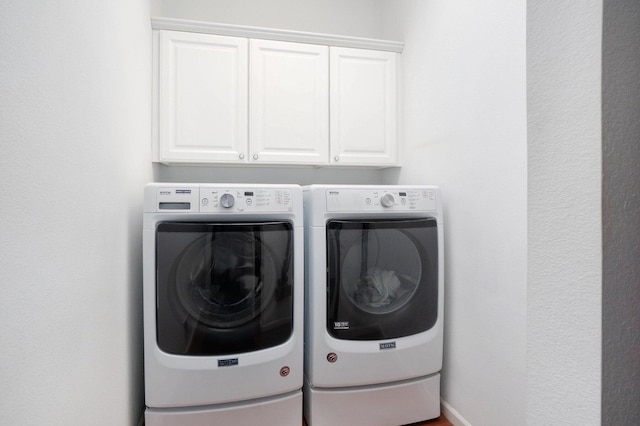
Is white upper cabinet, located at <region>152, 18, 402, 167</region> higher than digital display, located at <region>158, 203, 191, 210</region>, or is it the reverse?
white upper cabinet, located at <region>152, 18, 402, 167</region>

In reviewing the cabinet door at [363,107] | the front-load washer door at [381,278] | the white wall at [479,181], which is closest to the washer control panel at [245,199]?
the front-load washer door at [381,278]

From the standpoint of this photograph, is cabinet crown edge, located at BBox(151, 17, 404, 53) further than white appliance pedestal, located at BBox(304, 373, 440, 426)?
Yes

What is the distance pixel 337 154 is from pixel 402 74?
2.28 ft

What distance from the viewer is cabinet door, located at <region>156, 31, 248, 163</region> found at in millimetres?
1901

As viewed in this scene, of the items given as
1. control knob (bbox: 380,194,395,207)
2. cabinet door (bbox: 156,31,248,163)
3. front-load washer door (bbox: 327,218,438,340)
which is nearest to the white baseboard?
front-load washer door (bbox: 327,218,438,340)

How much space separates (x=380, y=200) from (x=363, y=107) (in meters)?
0.84

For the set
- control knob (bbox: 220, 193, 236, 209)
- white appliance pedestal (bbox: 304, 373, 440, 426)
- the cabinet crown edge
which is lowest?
white appliance pedestal (bbox: 304, 373, 440, 426)

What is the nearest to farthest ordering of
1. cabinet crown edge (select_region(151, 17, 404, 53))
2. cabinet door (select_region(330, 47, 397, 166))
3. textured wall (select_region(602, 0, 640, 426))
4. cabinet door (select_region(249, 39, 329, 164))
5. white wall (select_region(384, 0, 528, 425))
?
textured wall (select_region(602, 0, 640, 426)), white wall (select_region(384, 0, 528, 425)), cabinet crown edge (select_region(151, 17, 404, 53)), cabinet door (select_region(249, 39, 329, 164)), cabinet door (select_region(330, 47, 397, 166))

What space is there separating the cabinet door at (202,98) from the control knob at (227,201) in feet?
1.94

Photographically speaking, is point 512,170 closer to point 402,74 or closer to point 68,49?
point 402,74

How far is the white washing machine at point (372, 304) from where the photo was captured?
1.55m

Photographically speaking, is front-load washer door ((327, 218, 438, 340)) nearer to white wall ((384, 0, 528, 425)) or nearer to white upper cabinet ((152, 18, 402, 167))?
white wall ((384, 0, 528, 425))

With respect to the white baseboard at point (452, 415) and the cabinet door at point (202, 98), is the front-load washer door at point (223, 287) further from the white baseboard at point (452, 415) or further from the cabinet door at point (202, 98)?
the white baseboard at point (452, 415)

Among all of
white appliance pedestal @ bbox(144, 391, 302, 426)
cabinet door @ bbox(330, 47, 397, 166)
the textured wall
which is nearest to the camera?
the textured wall
